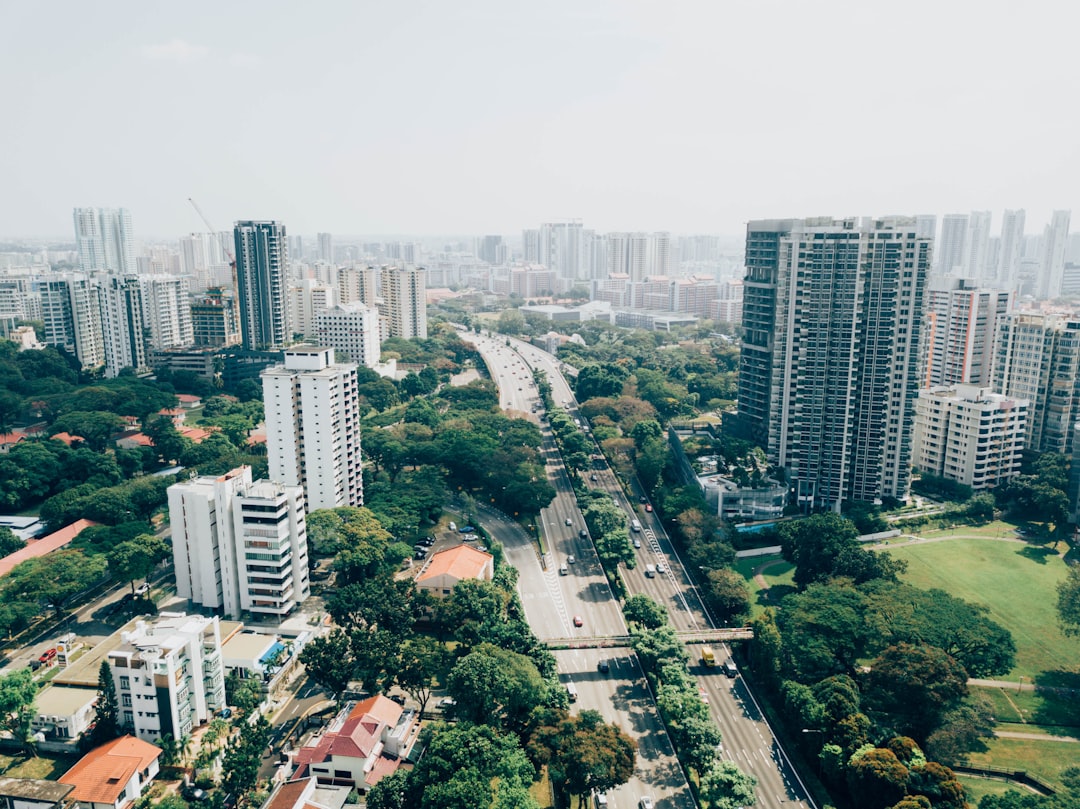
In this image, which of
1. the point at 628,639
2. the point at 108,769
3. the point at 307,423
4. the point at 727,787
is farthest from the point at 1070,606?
the point at 108,769

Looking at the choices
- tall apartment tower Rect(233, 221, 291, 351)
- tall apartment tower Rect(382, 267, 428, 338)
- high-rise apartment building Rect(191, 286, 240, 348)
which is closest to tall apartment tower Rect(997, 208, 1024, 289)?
tall apartment tower Rect(382, 267, 428, 338)

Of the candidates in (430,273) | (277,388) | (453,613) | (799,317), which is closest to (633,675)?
(453,613)

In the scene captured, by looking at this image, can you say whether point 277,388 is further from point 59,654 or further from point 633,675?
point 633,675

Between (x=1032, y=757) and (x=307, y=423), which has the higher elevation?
(x=307, y=423)

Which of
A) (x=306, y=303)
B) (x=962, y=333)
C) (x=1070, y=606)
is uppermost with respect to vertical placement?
(x=962, y=333)

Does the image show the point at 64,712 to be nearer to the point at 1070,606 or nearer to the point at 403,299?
the point at 1070,606

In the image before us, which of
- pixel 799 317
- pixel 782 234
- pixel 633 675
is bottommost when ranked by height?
pixel 633 675
